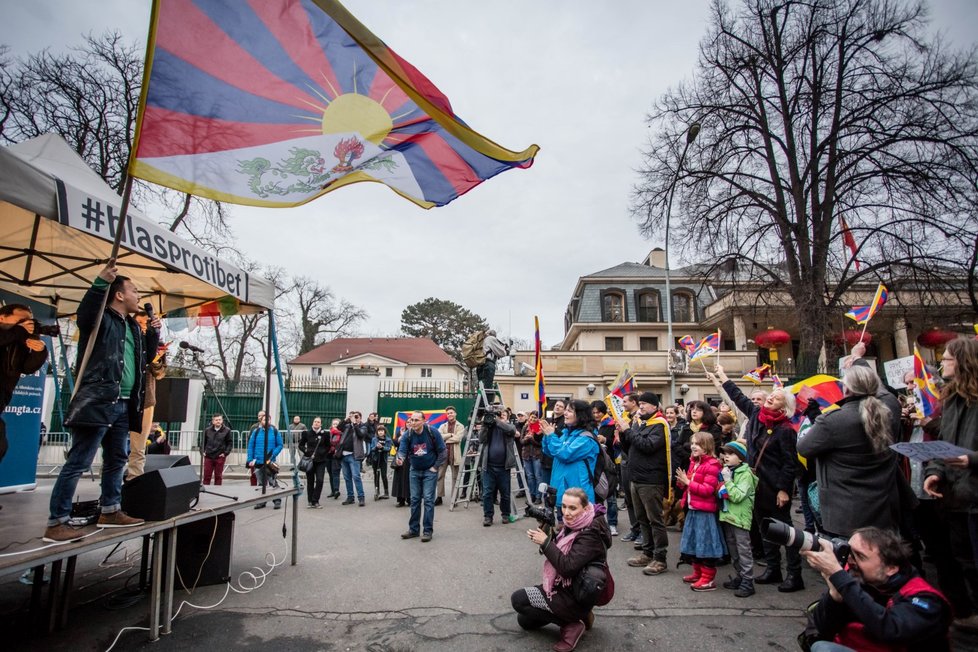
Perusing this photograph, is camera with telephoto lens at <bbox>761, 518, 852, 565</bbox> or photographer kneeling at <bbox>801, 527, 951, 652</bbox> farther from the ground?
camera with telephoto lens at <bbox>761, 518, 852, 565</bbox>

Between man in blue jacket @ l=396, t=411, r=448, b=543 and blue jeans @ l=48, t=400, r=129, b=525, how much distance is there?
12.9 feet

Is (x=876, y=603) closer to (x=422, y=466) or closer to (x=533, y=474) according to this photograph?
(x=422, y=466)

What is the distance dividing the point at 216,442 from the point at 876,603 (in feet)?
37.5

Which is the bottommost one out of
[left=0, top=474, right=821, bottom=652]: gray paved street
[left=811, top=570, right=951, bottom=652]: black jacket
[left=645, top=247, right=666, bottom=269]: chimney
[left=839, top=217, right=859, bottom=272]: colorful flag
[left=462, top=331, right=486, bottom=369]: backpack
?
[left=0, top=474, right=821, bottom=652]: gray paved street

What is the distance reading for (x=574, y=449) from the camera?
5.88 meters

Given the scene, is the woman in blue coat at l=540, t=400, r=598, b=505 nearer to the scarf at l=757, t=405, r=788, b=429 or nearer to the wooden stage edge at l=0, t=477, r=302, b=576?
the scarf at l=757, t=405, r=788, b=429

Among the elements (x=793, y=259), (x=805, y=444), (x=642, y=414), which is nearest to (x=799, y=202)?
(x=793, y=259)

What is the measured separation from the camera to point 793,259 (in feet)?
61.2

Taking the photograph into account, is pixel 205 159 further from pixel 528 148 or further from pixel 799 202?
pixel 799 202

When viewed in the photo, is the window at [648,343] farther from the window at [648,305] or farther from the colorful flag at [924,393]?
the colorful flag at [924,393]

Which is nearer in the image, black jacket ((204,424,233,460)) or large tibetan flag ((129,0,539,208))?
large tibetan flag ((129,0,539,208))

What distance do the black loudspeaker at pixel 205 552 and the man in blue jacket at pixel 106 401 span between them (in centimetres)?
143

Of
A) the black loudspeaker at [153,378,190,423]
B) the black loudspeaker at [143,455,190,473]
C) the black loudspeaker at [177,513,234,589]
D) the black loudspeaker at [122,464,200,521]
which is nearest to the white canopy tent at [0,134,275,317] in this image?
the black loudspeaker at [122,464,200,521]

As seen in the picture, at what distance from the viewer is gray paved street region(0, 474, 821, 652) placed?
12.6 feet
